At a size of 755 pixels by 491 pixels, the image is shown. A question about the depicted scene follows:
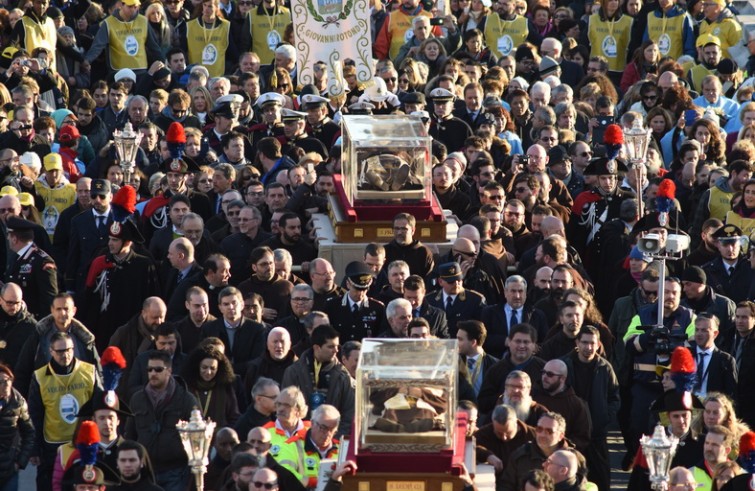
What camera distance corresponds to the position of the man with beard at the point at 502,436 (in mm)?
16094

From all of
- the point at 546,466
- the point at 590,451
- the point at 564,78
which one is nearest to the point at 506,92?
the point at 564,78

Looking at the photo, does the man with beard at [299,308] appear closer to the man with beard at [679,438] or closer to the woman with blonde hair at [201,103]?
the man with beard at [679,438]

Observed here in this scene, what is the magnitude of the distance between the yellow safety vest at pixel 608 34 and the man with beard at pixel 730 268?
857 cm

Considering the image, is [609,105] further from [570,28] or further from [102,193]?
[102,193]

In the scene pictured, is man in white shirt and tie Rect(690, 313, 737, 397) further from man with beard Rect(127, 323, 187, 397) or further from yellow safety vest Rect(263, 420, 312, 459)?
man with beard Rect(127, 323, 187, 397)

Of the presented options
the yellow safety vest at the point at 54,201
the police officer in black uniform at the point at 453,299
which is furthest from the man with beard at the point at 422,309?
the yellow safety vest at the point at 54,201

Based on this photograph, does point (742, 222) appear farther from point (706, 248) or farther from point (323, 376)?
point (323, 376)

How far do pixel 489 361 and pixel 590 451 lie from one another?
3.96ft

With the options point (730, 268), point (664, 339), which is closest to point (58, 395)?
point (664, 339)

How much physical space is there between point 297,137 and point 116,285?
4072mm

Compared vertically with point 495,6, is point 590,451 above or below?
below

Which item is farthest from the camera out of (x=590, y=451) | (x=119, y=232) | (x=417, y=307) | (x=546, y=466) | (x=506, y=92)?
(x=506, y=92)

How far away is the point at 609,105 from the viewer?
24.5 m

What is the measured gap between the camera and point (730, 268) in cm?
1975
